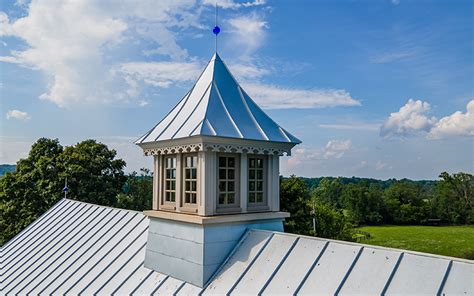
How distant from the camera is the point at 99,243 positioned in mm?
8773

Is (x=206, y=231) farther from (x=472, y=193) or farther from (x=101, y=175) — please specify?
(x=472, y=193)

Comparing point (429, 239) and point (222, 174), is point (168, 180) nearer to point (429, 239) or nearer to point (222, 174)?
point (222, 174)

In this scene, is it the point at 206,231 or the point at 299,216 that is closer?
the point at 206,231

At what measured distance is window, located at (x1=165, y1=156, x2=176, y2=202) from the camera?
22.5 feet

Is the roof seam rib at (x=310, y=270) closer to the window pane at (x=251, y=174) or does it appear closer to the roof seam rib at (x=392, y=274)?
the roof seam rib at (x=392, y=274)

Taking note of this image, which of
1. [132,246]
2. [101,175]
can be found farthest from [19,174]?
[132,246]

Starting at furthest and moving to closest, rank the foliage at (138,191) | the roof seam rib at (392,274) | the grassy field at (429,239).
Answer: the grassy field at (429,239) → the foliage at (138,191) → the roof seam rib at (392,274)

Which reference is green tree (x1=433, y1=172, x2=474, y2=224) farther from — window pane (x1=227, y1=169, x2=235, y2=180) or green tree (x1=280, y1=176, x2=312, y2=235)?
window pane (x1=227, y1=169, x2=235, y2=180)

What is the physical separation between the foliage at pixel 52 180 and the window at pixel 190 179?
78.7 feet

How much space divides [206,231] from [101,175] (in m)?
26.4

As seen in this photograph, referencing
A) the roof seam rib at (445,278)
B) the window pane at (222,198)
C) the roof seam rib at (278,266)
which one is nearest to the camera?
the roof seam rib at (445,278)

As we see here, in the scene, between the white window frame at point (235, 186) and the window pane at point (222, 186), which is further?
the window pane at point (222, 186)

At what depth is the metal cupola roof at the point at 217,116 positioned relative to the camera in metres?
6.21

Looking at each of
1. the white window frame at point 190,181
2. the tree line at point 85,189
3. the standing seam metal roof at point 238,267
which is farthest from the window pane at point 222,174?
the tree line at point 85,189
